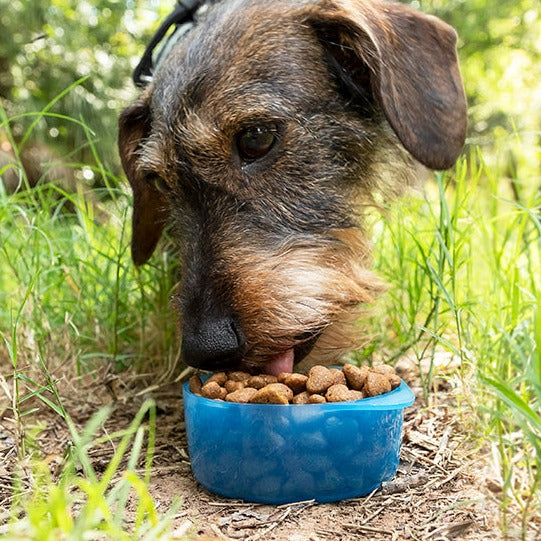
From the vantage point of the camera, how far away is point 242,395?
196 cm

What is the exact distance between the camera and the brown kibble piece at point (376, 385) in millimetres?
2025

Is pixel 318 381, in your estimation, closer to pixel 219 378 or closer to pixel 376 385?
pixel 376 385

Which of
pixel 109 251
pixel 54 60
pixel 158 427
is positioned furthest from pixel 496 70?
pixel 158 427

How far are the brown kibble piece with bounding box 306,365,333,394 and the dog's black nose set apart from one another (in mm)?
204

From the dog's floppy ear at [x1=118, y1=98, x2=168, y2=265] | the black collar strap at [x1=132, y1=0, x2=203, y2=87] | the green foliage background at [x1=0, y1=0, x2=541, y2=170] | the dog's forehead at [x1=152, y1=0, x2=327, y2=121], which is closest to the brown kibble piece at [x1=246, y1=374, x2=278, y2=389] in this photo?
the dog's forehead at [x1=152, y1=0, x2=327, y2=121]

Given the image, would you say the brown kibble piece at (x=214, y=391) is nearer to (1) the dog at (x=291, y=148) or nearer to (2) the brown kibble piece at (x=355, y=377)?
(1) the dog at (x=291, y=148)

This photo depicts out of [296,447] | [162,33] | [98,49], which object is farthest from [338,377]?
[98,49]

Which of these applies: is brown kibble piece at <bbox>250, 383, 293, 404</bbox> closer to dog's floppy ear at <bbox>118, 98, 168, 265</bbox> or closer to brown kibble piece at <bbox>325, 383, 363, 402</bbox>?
brown kibble piece at <bbox>325, 383, 363, 402</bbox>

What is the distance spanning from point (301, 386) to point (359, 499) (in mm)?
339

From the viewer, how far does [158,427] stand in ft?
8.63

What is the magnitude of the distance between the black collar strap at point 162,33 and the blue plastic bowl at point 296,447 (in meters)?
1.73

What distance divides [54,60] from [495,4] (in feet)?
17.0

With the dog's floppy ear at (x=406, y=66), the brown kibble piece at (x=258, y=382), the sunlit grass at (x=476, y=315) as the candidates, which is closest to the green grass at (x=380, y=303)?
the sunlit grass at (x=476, y=315)

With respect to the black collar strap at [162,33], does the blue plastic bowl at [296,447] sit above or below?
below
